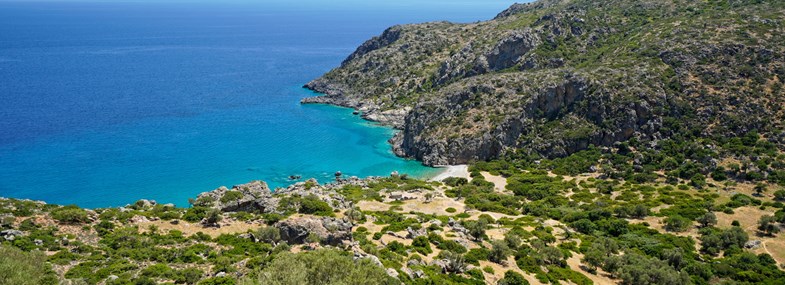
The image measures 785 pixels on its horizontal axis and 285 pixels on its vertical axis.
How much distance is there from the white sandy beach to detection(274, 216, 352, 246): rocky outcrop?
3985 cm

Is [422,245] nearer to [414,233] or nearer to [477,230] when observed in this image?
[414,233]

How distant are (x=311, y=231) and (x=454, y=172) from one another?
45.1 m

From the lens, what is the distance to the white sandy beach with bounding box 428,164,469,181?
78.6 m

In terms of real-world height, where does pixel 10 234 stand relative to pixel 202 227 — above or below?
above

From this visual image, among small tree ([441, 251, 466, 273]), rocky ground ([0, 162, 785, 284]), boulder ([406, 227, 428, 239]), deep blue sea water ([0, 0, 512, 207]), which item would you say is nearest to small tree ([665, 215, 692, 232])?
rocky ground ([0, 162, 785, 284])

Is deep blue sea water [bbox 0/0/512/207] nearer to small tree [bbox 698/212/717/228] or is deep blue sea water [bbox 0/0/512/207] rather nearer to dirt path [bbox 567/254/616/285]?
small tree [bbox 698/212/717/228]

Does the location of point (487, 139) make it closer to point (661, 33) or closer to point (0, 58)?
point (661, 33)

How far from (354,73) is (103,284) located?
114655 millimetres

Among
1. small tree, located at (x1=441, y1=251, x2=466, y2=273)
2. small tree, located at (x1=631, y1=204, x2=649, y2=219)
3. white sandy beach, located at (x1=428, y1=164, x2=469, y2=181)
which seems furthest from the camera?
white sandy beach, located at (x1=428, y1=164, x2=469, y2=181)

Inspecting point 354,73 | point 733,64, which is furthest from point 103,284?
point 354,73

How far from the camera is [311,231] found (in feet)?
126

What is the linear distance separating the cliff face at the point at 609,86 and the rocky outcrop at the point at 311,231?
47.1 meters

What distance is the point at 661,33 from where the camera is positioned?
9712cm

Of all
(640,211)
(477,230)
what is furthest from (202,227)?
(640,211)
